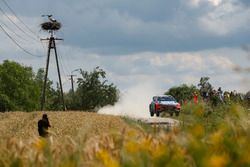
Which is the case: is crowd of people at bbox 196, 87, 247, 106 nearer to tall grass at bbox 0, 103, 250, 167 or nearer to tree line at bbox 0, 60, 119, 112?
tall grass at bbox 0, 103, 250, 167

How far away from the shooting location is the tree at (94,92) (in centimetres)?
9606

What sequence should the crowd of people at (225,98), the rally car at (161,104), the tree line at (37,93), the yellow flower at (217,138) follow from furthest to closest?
the tree line at (37,93), the rally car at (161,104), the crowd of people at (225,98), the yellow flower at (217,138)

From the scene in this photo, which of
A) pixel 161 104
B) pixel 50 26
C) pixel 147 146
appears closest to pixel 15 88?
pixel 50 26

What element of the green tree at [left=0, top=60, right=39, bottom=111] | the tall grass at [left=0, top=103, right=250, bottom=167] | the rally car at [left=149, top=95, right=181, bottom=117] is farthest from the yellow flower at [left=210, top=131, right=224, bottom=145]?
the green tree at [left=0, top=60, right=39, bottom=111]

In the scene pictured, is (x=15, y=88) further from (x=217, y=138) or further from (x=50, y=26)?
(x=217, y=138)

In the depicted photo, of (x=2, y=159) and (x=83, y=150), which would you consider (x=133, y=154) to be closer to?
(x=83, y=150)

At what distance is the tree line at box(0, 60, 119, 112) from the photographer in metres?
96.4

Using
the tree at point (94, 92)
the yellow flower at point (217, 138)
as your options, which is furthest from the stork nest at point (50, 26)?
the yellow flower at point (217, 138)

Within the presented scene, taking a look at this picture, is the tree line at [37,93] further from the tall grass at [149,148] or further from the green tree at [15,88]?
the tall grass at [149,148]

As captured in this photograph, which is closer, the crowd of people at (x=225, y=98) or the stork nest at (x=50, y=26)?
the crowd of people at (x=225, y=98)

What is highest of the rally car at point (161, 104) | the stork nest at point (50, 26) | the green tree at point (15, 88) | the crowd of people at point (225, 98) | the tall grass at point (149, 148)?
the stork nest at point (50, 26)

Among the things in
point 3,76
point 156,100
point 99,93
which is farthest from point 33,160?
point 3,76

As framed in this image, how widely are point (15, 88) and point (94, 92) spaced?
2219cm

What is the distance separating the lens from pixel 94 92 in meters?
96.2
